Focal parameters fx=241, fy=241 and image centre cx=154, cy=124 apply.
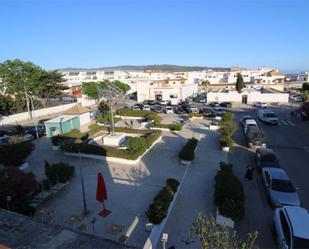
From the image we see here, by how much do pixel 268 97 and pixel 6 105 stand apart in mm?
49094

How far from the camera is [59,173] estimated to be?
13.9 meters

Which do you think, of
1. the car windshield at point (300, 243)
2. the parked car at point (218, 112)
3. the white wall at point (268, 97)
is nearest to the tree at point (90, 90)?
the parked car at point (218, 112)

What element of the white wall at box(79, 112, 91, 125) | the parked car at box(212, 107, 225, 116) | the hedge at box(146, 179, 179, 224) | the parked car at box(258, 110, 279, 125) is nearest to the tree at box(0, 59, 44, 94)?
the white wall at box(79, 112, 91, 125)

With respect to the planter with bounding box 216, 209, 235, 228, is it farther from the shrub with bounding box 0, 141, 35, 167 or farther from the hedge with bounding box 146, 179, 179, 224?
the shrub with bounding box 0, 141, 35, 167

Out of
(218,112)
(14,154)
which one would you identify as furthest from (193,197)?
(218,112)

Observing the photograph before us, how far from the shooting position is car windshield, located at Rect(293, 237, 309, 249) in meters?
7.94

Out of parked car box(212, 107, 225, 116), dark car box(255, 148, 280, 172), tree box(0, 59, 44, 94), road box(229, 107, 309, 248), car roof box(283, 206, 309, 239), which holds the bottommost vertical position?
road box(229, 107, 309, 248)

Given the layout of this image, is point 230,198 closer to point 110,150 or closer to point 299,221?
point 299,221

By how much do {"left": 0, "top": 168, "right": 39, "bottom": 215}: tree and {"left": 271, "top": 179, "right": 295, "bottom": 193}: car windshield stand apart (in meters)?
12.1

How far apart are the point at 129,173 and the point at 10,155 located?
8.32 metres

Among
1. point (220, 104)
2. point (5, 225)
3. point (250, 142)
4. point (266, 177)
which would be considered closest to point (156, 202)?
point (5, 225)

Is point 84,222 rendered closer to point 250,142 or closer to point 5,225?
point 5,225

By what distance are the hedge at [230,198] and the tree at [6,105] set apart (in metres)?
39.1

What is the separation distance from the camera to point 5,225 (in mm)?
7242
